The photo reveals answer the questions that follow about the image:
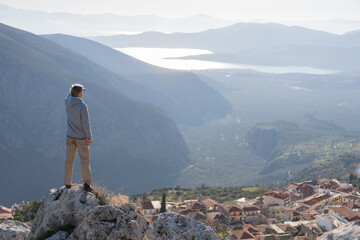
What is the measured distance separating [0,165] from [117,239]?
136 meters

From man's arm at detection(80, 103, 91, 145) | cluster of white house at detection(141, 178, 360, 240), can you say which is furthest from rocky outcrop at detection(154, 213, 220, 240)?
cluster of white house at detection(141, 178, 360, 240)

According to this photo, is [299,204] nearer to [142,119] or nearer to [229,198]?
[229,198]

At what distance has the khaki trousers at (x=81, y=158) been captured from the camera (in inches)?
422

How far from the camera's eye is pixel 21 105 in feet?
531

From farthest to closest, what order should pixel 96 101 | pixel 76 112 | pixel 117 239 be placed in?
pixel 96 101 → pixel 76 112 → pixel 117 239

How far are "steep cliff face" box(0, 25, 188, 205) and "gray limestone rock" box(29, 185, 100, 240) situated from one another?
4522 inches

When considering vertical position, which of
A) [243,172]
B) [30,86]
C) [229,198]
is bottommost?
[243,172]

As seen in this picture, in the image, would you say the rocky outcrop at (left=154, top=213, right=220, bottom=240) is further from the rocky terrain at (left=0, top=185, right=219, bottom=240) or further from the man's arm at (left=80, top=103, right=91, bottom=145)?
the man's arm at (left=80, top=103, right=91, bottom=145)

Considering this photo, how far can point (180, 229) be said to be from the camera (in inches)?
376

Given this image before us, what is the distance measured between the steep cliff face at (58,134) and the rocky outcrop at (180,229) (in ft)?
380

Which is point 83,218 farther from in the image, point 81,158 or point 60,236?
point 81,158

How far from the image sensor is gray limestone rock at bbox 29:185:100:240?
965 centimetres

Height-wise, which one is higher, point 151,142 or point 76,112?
point 76,112

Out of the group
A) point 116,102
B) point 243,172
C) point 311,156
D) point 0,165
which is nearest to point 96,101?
point 116,102
